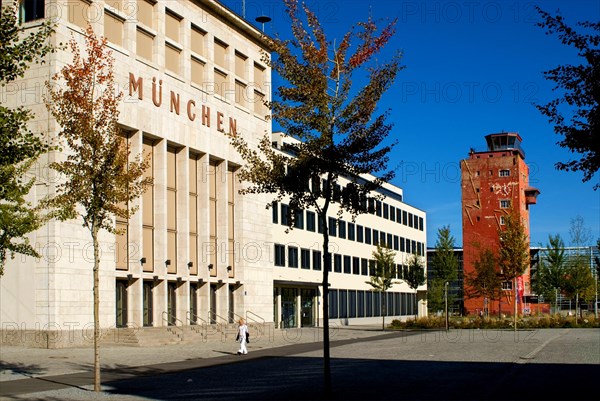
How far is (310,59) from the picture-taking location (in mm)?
19062

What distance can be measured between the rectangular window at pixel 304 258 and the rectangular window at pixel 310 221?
7.04 feet

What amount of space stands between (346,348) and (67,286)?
43.5 ft

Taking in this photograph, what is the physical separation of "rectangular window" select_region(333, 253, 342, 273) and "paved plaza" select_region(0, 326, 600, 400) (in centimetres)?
3817

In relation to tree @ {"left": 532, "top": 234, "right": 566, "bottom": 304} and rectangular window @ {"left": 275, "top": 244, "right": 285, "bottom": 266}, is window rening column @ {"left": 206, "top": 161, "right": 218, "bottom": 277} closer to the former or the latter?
rectangular window @ {"left": 275, "top": 244, "right": 285, "bottom": 266}

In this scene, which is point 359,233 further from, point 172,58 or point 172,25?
point 172,25

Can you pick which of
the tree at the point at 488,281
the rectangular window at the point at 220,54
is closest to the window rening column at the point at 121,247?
the rectangular window at the point at 220,54

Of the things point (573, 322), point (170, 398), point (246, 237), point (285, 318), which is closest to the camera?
point (170, 398)

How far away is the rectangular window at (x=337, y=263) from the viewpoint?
249 feet

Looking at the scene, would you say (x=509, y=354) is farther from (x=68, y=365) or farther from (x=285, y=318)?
(x=285, y=318)

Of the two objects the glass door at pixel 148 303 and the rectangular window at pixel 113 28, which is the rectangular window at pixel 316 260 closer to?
the glass door at pixel 148 303

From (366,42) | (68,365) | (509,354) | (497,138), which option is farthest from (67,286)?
(497,138)

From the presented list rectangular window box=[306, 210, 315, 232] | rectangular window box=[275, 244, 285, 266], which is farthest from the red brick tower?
rectangular window box=[275, 244, 285, 266]

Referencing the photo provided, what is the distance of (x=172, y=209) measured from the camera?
4628 cm

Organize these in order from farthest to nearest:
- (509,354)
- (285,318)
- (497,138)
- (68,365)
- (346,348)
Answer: (497,138), (285,318), (346,348), (509,354), (68,365)
